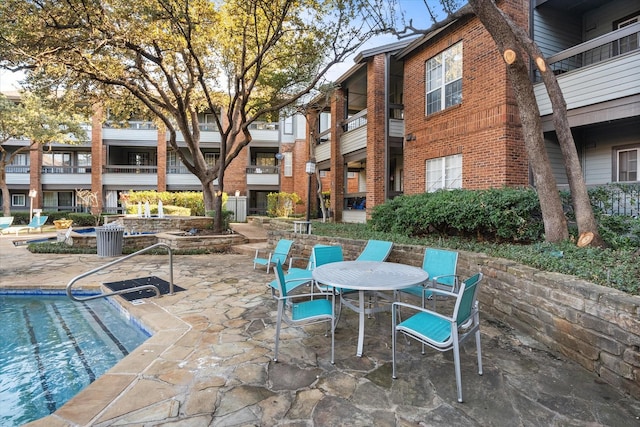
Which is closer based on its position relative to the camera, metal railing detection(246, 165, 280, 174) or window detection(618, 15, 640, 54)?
window detection(618, 15, 640, 54)

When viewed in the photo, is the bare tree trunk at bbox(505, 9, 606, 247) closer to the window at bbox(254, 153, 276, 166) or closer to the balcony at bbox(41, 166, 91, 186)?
the window at bbox(254, 153, 276, 166)

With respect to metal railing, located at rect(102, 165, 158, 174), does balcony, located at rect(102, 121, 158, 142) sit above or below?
above

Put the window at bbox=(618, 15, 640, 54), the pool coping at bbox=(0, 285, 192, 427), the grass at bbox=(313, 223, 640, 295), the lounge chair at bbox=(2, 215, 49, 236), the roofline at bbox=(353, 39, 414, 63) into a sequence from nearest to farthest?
the pool coping at bbox=(0, 285, 192, 427), the grass at bbox=(313, 223, 640, 295), the window at bbox=(618, 15, 640, 54), the roofline at bbox=(353, 39, 414, 63), the lounge chair at bbox=(2, 215, 49, 236)

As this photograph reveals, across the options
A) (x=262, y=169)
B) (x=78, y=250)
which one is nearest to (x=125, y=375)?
(x=78, y=250)

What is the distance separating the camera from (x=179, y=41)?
10242mm

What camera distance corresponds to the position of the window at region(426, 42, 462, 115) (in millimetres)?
Answer: 10092

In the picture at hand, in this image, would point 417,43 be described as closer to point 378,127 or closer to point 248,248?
point 378,127

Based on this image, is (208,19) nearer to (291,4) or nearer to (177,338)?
(291,4)

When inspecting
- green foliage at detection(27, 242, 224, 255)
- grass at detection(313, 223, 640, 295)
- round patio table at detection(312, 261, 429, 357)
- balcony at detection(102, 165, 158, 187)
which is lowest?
green foliage at detection(27, 242, 224, 255)

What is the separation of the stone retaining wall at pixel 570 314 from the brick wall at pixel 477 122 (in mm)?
4780

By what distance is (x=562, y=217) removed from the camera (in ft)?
17.3

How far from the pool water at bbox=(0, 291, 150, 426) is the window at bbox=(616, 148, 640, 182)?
11178mm

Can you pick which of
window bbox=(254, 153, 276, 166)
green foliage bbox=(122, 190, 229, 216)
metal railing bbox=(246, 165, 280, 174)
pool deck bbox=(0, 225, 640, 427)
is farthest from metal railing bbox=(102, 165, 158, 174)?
pool deck bbox=(0, 225, 640, 427)

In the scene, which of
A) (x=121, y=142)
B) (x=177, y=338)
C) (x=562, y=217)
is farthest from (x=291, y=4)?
(x=121, y=142)
